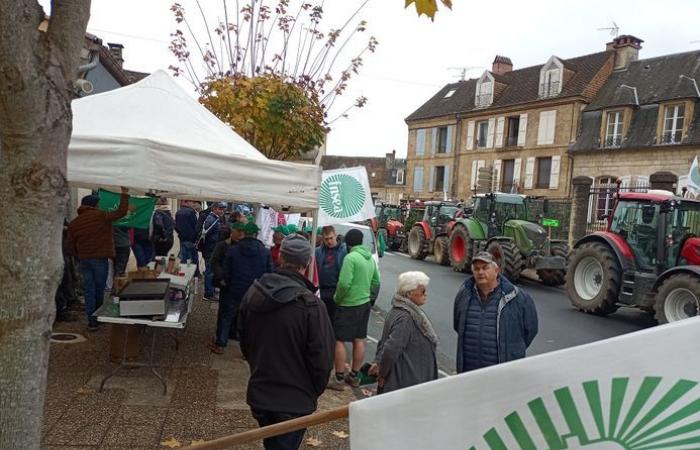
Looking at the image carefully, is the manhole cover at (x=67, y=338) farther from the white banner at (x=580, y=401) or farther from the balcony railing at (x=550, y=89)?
the balcony railing at (x=550, y=89)

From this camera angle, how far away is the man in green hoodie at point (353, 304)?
18.9ft

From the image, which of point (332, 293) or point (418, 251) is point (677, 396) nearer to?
point (332, 293)

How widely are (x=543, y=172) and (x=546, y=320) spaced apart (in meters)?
21.8

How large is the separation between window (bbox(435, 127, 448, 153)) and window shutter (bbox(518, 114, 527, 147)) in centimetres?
625

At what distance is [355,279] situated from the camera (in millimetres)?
5793

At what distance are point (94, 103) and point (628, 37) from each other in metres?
30.1

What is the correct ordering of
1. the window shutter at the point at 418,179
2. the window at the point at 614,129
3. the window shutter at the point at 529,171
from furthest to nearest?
1. the window shutter at the point at 418,179
2. the window shutter at the point at 529,171
3. the window at the point at 614,129

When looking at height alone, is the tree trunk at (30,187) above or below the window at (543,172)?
below

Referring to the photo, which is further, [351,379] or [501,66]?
[501,66]

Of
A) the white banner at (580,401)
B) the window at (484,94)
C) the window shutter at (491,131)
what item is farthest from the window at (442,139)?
the white banner at (580,401)

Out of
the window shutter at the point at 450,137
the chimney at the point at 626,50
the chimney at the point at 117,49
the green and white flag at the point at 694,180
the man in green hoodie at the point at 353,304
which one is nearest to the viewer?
the man in green hoodie at the point at 353,304

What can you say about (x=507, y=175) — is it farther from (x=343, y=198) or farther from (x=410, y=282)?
(x=410, y=282)

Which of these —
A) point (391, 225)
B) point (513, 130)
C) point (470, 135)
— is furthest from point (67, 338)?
point (470, 135)

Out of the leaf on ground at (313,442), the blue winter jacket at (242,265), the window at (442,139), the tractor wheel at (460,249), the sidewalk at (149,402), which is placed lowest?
the leaf on ground at (313,442)
